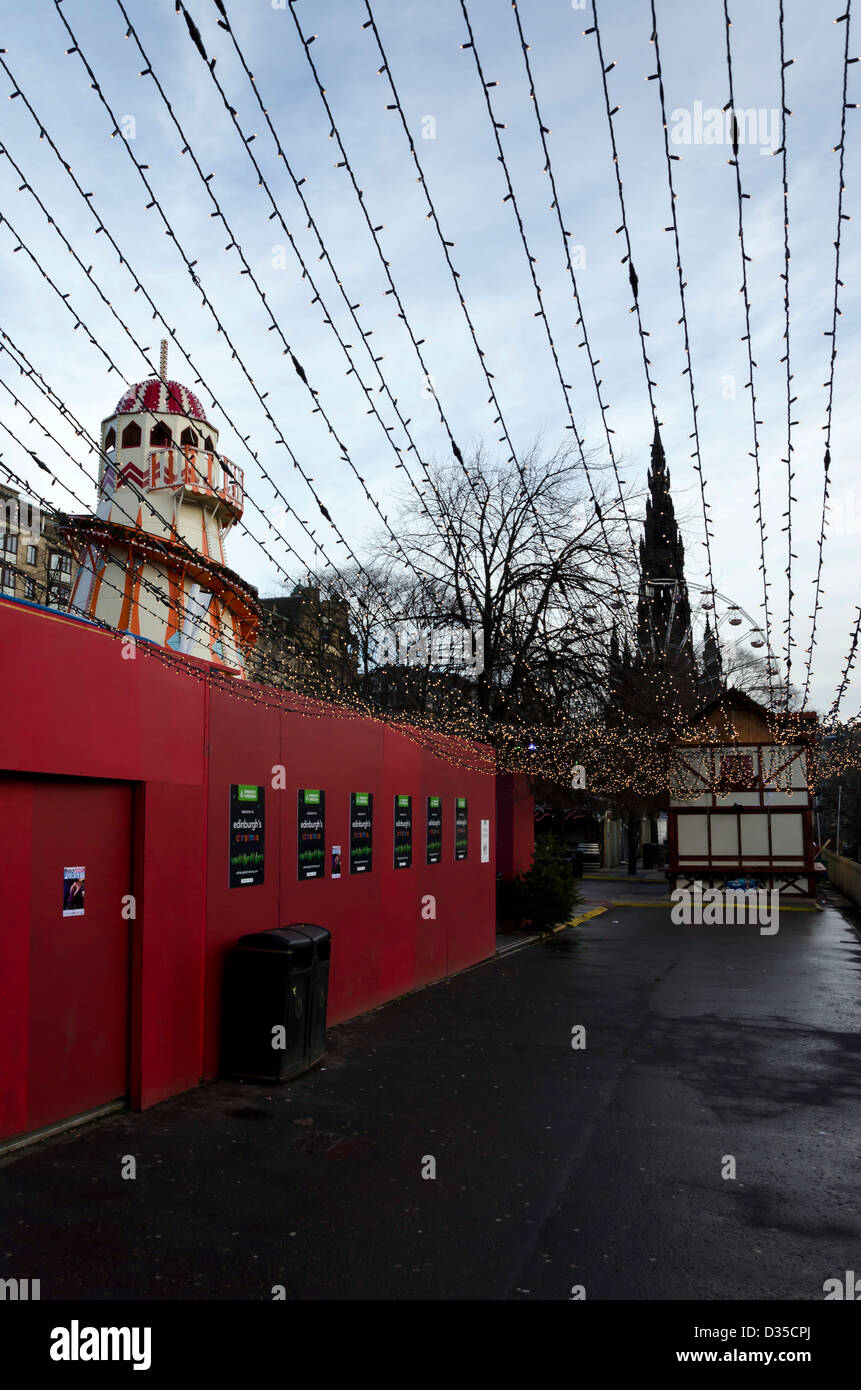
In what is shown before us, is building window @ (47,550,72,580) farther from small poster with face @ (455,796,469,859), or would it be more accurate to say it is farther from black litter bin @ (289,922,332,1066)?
black litter bin @ (289,922,332,1066)

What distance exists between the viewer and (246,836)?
346 inches

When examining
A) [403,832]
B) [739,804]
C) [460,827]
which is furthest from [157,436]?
[739,804]

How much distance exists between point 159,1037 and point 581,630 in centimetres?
1123

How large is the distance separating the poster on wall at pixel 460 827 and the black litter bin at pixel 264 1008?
6.64 metres

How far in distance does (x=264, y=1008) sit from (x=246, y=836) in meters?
1.57

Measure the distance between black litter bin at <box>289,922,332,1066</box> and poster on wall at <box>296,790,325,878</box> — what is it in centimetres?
111

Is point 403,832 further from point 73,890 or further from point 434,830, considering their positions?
point 73,890

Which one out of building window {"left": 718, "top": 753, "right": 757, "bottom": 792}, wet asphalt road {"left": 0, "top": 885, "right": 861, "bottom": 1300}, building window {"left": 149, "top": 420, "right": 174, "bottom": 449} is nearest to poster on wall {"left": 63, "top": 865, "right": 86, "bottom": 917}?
wet asphalt road {"left": 0, "top": 885, "right": 861, "bottom": 1300}

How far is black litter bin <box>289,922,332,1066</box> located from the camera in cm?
847

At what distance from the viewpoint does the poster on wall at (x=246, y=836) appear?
8.60 m

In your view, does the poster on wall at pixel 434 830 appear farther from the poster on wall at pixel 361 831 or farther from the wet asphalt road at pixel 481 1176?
the wet asphalt road at pixel 481 1176

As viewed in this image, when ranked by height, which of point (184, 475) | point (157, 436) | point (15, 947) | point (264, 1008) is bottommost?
point (264, 1008)
